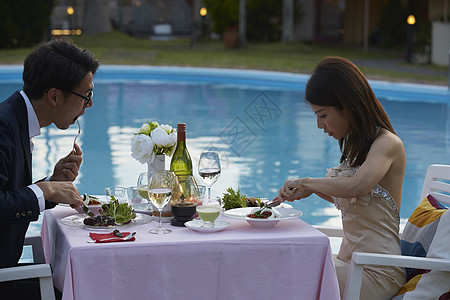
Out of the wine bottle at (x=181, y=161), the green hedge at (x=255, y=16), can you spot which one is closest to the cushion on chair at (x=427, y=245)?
the wine bottle at (x=181, y=161)

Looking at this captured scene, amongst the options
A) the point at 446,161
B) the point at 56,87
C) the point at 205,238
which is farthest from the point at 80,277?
the point at 446,161

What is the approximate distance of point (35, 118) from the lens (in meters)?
2.35

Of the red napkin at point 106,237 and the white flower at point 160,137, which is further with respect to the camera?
the white flower at point 160,137

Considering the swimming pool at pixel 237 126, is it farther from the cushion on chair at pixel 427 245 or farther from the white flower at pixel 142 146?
the white flower at pixel 142 146

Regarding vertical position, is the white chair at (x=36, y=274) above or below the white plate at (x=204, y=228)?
below

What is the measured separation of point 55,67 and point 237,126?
24.1 ft

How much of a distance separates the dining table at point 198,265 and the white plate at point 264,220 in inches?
1.1

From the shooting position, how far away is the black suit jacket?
215cm

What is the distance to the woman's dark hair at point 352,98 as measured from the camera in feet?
8.10

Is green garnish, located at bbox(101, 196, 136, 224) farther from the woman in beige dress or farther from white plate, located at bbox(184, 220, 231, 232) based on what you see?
the woman in beige dress

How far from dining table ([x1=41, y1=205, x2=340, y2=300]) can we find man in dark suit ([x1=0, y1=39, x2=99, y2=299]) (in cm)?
15

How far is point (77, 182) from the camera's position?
630 cm

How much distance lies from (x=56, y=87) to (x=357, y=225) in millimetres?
1247

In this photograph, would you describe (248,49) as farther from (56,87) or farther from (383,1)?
(56,87)
